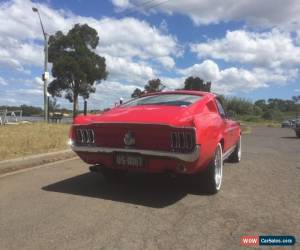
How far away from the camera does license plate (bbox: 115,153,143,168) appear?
521 centimetres

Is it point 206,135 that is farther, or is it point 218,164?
point 218,164

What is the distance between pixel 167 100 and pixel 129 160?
1.34 m

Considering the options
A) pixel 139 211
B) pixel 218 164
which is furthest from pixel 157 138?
pixel 218 164

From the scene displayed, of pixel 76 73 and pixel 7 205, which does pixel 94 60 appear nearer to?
pixel 76 73

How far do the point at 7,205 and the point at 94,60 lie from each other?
97.9ft

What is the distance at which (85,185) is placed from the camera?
20.2 ft

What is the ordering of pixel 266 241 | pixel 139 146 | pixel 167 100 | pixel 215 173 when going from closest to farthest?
pixel 266 241, pixel 139 146, pixel 215 173, pixel 167 100

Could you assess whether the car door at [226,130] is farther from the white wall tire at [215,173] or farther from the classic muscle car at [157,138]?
the white wall tire at [215,173]

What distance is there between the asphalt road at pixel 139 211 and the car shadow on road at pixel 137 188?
1cm

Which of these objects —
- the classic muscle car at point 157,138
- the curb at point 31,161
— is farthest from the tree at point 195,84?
the classic muscle car at point 157,138

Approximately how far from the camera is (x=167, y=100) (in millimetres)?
6207

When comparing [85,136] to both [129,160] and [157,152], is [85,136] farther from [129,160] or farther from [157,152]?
[157,152]

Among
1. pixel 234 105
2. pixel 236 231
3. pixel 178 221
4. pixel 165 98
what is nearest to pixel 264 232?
pixel 236 231

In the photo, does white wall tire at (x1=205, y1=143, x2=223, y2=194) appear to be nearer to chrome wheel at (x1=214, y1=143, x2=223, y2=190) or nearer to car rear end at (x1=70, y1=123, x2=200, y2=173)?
chrome wheel at (x1=214, y1=143, x2=223, y2=190)
